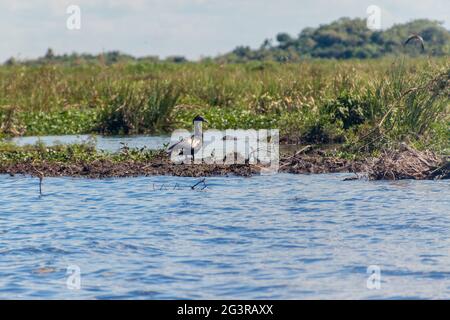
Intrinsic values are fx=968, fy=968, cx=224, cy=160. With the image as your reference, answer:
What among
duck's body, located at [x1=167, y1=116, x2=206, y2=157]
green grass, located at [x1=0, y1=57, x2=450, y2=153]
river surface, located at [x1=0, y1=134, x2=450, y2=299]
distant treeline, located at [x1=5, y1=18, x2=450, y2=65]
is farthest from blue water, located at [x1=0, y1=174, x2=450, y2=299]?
distant treeline, located at [x1=5, y1=18, x2=450, y2=65]

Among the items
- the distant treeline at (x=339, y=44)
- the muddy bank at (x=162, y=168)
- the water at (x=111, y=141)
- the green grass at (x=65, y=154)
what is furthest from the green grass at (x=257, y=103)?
the distant treeline at (x=339, y=44)

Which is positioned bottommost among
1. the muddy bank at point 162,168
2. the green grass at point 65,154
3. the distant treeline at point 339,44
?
the muddy bank at point 162,168

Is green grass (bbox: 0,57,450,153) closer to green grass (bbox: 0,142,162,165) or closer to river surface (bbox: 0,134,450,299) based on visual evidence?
river surface (bbox: 0,134,450,299)

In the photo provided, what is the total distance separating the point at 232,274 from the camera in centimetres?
938

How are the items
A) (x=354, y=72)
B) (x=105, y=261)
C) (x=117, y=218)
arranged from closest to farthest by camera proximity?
1. (x=105, y=261)
2. (x=117, y=218)
3. (x=354, y=72)

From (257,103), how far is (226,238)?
13005 millimetres

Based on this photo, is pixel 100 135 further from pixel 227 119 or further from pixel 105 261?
pixel 105 261

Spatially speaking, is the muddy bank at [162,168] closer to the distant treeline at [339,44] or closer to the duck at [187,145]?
the duck at [187,145]

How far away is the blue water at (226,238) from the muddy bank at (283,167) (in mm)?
331

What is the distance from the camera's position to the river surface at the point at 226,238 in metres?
8.99

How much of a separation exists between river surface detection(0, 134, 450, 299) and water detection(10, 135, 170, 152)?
3.94 metres

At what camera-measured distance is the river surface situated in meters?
8.99
